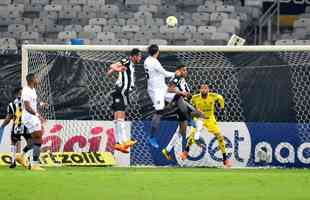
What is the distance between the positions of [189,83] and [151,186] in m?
10.1

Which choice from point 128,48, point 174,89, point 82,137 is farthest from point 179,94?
point 82,137

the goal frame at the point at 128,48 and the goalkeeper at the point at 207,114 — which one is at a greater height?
the goal frame at the point at 128,48

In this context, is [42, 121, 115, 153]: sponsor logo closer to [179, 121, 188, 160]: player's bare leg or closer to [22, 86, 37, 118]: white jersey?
[179, 121, 188, 160]: player's bare leg

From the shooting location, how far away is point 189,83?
22.9 metres

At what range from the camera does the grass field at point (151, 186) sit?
11.6 meters

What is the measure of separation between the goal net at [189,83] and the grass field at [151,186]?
6.61 metres

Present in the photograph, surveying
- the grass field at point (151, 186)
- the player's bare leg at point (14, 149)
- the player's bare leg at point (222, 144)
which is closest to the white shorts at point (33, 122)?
the player's bare leg at point (14, 149)

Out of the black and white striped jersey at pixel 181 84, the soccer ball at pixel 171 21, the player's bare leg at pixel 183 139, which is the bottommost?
the player's bare leg at pixel 183 139

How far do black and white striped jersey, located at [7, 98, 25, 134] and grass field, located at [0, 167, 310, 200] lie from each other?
4247 millimetres

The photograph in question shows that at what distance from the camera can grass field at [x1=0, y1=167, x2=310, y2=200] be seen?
11.6 meters

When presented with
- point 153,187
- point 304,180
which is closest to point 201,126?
point 304,180

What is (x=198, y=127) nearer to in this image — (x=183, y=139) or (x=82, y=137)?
(x=183, y=139)

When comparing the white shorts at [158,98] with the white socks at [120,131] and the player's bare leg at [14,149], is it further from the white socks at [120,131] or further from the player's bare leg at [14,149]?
the player's bare leg at [14,149]

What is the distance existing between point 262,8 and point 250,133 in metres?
9.52
